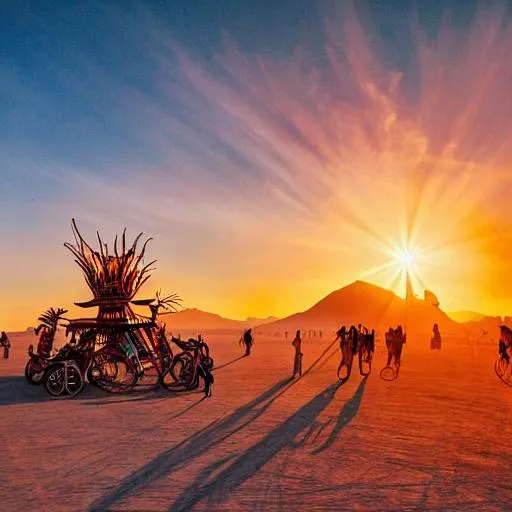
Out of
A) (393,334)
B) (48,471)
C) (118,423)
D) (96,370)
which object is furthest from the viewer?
(393,334)

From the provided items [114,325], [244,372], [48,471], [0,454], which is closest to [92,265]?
[114,325]

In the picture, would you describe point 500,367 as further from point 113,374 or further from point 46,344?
point 46,344

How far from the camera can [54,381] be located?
15.9 metres

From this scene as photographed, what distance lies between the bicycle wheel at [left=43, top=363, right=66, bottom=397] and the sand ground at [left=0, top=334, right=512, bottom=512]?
17.1 inches

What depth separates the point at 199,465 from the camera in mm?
8227

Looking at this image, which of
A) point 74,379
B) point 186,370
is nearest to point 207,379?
point 186,370

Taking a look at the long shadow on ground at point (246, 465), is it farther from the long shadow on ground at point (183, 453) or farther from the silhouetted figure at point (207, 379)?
the silhouetted figure at point (207, 379)

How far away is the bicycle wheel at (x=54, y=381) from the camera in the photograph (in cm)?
1571

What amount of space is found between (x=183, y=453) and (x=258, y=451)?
4.48 feet

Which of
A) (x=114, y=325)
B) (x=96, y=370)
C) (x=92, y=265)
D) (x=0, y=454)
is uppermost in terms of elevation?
(x=92, y=265)

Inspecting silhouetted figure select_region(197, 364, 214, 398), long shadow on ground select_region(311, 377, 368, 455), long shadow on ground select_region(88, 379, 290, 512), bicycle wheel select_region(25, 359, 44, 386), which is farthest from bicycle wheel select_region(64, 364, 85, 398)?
long shadow on ground select_region(311, 377, 368, 455)

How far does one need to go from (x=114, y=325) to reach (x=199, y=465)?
10381 mm

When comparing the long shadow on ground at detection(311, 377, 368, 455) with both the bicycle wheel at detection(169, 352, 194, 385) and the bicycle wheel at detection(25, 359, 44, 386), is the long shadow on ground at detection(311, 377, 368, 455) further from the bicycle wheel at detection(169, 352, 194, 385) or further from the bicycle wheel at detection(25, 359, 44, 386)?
the bicycle wheel at detection(25, 359, 44, 386)

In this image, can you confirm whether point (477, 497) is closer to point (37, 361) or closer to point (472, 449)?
point (472, 449)
